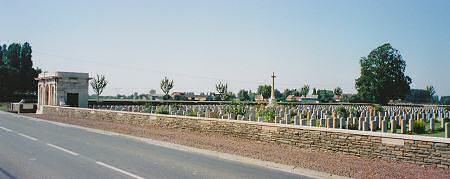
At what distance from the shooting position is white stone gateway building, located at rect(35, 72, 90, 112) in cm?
3409

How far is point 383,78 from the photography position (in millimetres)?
61219

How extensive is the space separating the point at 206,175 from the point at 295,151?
170 inches

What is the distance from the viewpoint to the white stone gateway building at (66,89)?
3409 cm

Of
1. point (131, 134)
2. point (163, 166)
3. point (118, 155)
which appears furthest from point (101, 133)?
point (163, 166)

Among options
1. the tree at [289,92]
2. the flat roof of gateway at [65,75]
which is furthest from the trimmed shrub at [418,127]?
the tree at [289,92]

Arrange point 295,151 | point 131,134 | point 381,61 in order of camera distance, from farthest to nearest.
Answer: point 381,61 → point 131,134 → point 295,151

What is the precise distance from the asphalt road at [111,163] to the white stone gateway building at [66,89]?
2321 centimetres

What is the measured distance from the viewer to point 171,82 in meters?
76.6

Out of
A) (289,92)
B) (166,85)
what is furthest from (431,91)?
(166,85)

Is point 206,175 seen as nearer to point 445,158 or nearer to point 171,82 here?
point 445,158

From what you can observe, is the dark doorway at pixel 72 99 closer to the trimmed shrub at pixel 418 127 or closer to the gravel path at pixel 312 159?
the gravel path at pixel 312 159

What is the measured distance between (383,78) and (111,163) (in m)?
60.6

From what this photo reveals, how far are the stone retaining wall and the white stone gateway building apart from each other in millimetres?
21196

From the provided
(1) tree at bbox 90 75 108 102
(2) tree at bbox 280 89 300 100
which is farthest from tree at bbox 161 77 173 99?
(2) tree at bbox 280 89 300 100
